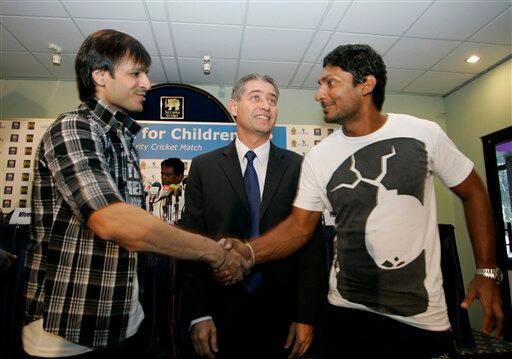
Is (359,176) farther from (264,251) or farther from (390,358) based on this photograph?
(390,358)

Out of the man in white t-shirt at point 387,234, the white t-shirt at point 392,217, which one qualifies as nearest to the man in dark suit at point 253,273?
the man in white t-shirt at point 387,234

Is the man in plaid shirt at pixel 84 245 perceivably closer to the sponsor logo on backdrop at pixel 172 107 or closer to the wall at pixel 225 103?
the sponsor logo on backdrop at pixel 172 107

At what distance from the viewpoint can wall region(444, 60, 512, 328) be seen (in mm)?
5008

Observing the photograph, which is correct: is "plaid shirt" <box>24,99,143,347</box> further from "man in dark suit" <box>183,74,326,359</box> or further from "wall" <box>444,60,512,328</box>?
"wall" <box>444,60,512,328</box>

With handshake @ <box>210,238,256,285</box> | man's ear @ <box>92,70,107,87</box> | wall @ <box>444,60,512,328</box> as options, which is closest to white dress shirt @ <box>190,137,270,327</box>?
handshake @ <box>210,238,256,285</box>

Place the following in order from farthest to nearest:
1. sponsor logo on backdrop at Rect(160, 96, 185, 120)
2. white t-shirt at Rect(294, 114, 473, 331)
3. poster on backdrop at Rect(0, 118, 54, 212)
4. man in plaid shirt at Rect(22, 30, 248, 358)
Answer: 1. sponsor logo on backdrop at Rect(160, 96, 185, 120)
2. poster on backdrop at Rect(0, 118, 54, 212)
3. white t-shirt at Rect(294, 114, 473, 331)
4. man in plaid shirt at Rect(22, 30, 248, 358)

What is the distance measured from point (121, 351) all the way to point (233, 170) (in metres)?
0.97

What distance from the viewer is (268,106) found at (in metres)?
2.01

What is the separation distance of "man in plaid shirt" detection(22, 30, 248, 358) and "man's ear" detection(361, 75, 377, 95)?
4.12 feet

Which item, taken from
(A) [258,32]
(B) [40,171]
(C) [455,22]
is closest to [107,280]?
(B) [40,171]

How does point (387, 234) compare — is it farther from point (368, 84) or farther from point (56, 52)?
point (56, 52)

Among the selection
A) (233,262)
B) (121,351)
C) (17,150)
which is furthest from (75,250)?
(17,150)

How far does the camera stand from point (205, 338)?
155cm

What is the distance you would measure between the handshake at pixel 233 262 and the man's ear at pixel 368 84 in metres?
1.05
